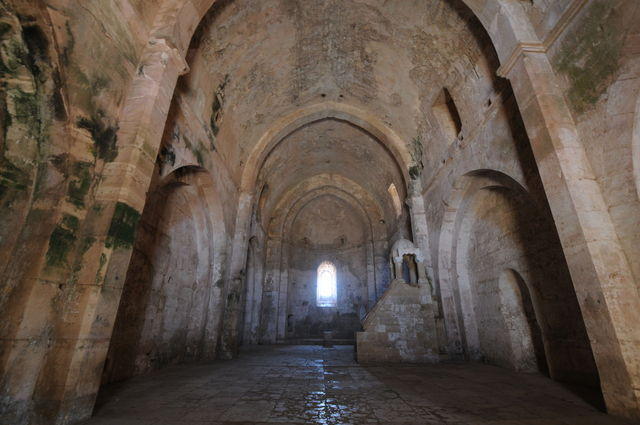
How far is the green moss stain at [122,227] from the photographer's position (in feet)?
10.9

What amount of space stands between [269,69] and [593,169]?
8182 mm

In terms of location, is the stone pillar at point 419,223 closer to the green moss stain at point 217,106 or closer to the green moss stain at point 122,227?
the green moss stain at point 217,106

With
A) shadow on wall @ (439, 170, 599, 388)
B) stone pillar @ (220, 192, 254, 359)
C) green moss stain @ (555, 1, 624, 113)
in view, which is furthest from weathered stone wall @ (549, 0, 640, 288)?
stone pillar @ (220, 192, 254, 359)

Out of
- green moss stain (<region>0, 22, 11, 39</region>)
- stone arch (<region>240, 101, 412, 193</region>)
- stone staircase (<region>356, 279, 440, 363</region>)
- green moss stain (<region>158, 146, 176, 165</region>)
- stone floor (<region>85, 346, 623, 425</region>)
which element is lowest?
stone floor (<region>85, 346, 623, 425</region>)

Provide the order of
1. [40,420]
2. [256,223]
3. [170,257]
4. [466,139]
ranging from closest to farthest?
[40,420], [170,257], [466,139], [256,223]

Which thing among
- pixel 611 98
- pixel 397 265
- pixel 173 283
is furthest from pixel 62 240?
pixel 397 265

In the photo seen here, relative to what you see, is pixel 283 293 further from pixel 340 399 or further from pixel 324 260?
pixel 340 399

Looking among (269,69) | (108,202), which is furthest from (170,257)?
(269,69)

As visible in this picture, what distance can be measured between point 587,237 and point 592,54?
2589 mm

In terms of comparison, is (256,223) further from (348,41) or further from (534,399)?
(534,399)

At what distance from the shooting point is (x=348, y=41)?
873 centimetres

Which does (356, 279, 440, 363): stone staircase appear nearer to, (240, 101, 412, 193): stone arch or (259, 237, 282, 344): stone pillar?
(240, 101, 412, 193): stone arch

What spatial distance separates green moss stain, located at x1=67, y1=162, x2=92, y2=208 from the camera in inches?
130

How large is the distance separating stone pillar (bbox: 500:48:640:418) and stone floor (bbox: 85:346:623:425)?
59cm
